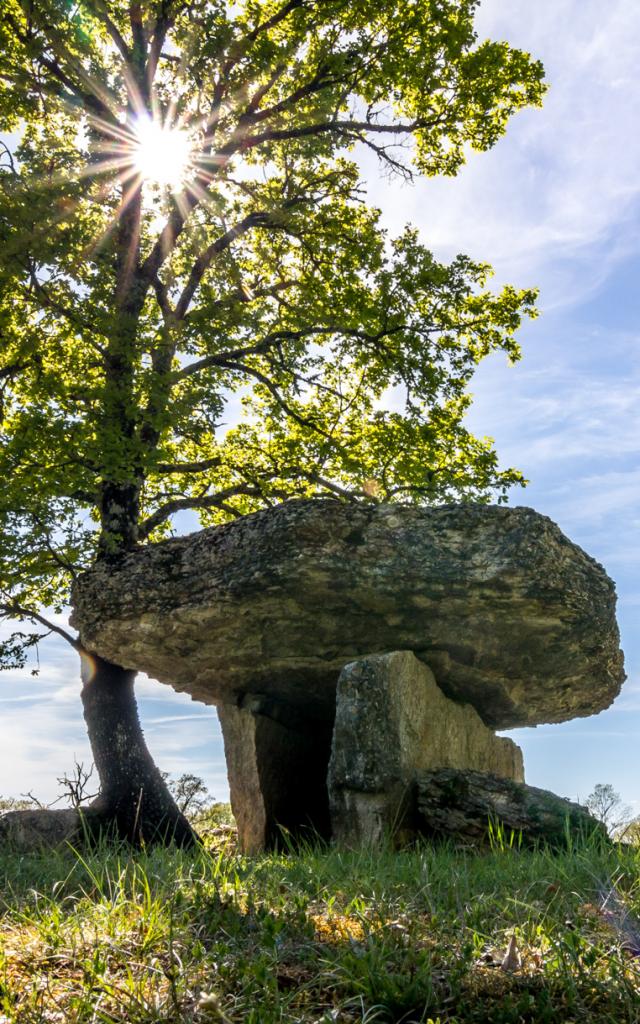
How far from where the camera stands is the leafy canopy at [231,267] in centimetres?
1356

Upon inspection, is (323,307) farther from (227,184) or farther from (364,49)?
(364,49)

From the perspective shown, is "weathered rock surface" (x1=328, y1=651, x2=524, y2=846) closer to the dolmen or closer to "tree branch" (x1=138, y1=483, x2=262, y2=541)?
the dolmen

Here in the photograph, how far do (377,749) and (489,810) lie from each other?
128 cm

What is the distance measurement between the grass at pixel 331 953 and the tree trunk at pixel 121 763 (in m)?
7.15

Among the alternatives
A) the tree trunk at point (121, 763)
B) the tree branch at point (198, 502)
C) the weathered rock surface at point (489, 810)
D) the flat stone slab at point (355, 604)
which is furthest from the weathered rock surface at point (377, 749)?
the tree branch at point (198, 502)

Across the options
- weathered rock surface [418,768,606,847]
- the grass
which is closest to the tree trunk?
weathered rock surface [418,768,606,847]

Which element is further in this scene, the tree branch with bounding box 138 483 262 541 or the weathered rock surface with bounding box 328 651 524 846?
the tree branch with bounding box 138 483 262 541

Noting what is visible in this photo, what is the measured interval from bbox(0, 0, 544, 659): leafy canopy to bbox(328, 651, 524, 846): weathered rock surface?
17.3 ft

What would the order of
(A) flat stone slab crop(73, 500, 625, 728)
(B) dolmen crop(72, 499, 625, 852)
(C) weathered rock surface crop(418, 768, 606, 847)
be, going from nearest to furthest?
1. (C) weathered rock surface crop(418, 768, 606, 847)
2. (B) dolmen crop(72, 499, 625, 852)
3. (A) flat stone slab crop(73, 500, 625, 728)

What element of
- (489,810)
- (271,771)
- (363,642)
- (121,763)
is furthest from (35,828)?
(489,810)

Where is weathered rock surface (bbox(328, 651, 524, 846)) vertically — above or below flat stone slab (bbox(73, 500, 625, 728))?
below

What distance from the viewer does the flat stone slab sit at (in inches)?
380

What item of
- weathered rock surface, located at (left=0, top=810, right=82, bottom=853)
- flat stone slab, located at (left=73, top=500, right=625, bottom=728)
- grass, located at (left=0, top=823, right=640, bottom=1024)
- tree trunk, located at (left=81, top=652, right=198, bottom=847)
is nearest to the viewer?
grass, located at (left=0, top=823, right=640, bottom=1024)

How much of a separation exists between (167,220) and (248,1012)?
14.8 metres
